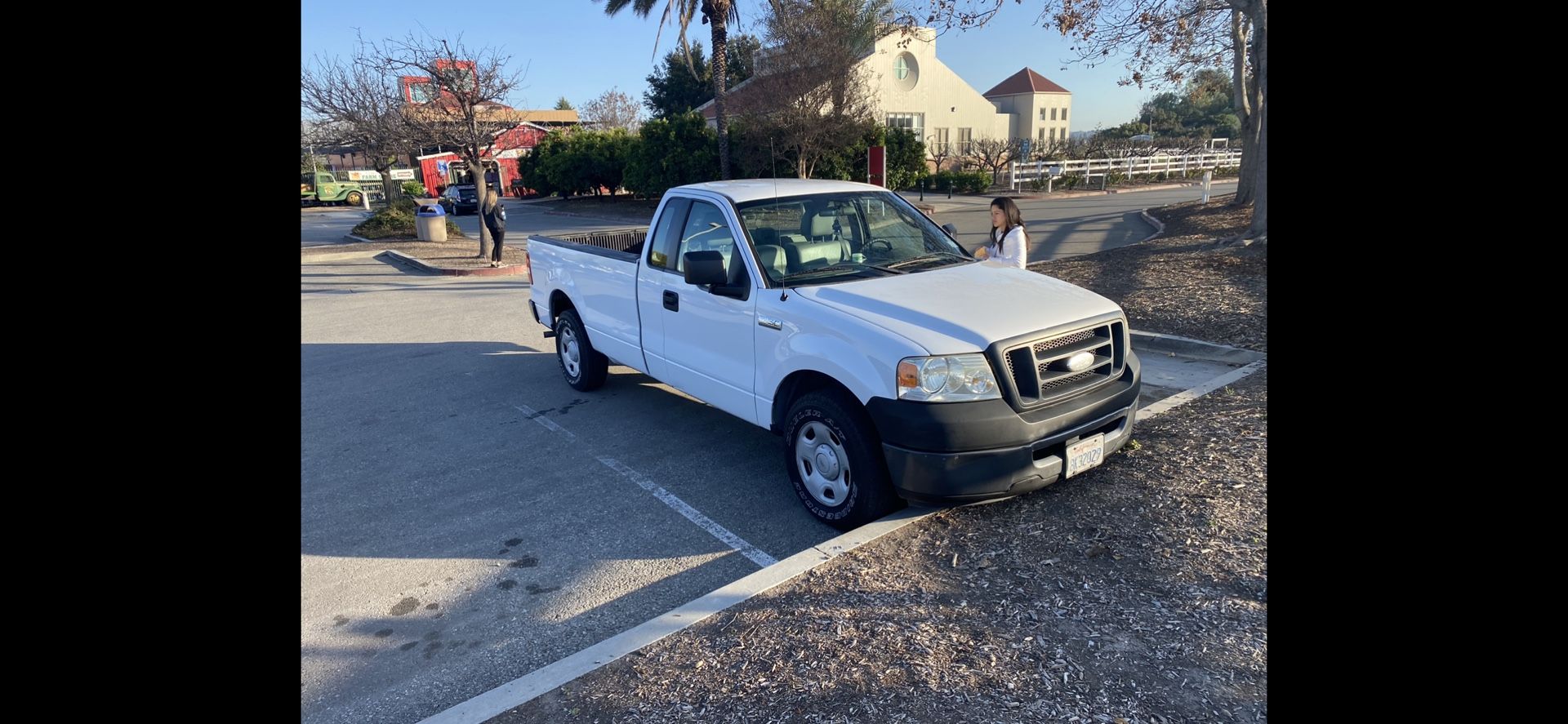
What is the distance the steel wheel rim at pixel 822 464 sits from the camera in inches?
174

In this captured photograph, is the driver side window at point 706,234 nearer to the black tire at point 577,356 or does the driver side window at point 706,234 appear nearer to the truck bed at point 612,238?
the black tire at point 577,356

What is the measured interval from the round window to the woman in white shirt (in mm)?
41148

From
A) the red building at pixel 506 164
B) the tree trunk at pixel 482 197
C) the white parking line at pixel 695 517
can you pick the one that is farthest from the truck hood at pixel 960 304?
the red building at pixel 506 164

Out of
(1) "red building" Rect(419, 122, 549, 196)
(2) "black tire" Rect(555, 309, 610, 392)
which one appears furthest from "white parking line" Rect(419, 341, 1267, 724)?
(1) "red building" Rect(419, 122, 549, 196)

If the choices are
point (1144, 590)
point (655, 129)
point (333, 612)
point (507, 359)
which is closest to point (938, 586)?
point (1144, 590)

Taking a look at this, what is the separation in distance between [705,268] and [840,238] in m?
1.03

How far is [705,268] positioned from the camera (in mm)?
4875

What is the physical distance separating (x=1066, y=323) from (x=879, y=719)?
2.35m

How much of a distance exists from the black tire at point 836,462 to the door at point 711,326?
0.55 metres

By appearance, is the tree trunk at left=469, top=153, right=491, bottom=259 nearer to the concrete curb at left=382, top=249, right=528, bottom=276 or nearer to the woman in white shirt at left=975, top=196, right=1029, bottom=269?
the concrete curb at left=382, top=249, right=528, bottom=276

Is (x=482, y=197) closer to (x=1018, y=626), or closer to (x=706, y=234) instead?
(x=706, y=234)

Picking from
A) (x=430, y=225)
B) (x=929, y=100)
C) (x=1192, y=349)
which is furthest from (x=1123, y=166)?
(x=1192, y=349)

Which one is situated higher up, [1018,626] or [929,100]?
[929,100]

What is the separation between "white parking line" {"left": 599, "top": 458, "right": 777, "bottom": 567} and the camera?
4.38m
